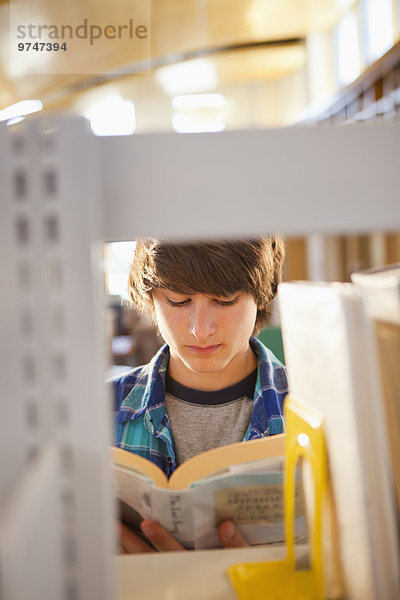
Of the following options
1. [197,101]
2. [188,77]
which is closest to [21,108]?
[188,77]

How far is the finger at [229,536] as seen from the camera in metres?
1.05

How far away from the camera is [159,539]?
3.55 feet

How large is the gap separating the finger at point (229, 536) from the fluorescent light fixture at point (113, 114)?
Result: 811 centimetres

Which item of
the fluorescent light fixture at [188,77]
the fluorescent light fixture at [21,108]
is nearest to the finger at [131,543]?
the fluorescent light fixture at [21,108]

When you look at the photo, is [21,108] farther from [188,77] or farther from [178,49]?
[188,77]

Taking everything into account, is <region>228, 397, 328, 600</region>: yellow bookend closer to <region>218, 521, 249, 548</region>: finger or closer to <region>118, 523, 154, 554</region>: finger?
<region>218, 521, 249, 548</region>: finger

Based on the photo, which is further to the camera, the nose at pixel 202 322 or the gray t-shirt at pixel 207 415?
the gray t-shirt at pixel 207 415

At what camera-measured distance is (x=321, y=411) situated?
0.65 meters

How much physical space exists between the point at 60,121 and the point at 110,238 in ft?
0.39

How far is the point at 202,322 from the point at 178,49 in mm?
6197

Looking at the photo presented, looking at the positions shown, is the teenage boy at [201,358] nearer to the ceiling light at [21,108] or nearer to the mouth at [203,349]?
the mouth at [203,349]

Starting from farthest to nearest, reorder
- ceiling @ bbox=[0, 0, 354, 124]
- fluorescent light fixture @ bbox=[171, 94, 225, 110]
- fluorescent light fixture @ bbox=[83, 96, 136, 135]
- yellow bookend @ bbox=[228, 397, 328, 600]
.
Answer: fluorescent light fixture @ bbox=[171, 94, 225, 110]
fluorescent light fixture @ bbox=[83, 96, 136, 135]
ceiling @ bbox=[0, 0, 354, 124]
yellow bookend @ bbox=[228, 397, 328, 600]

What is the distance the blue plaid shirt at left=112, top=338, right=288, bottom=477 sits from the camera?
4.99 feet

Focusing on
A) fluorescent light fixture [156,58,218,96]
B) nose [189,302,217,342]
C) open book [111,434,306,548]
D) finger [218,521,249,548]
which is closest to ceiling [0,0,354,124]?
fluorescent light fixture [156,58,218,96]
